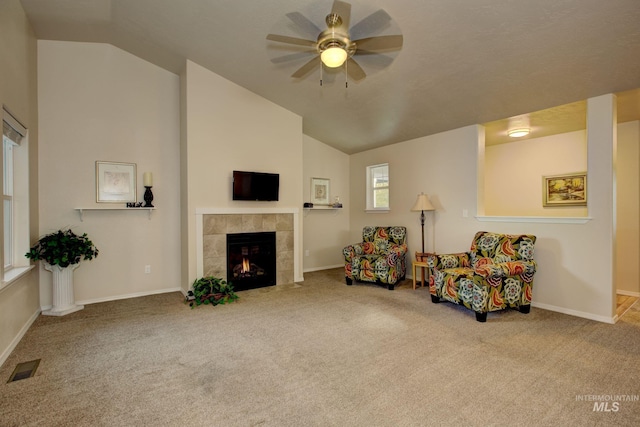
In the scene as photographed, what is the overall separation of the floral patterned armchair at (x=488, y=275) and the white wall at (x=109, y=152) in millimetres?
3919

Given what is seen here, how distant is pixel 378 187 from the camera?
6.25m

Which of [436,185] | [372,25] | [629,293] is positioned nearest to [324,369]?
[372,25]

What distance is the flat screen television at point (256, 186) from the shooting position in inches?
181

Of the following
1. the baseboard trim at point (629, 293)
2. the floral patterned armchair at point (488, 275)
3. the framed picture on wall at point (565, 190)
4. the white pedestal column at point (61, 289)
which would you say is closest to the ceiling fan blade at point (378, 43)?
the floral patterned armchair at point (488, 275)

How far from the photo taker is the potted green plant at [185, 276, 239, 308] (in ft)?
13.2

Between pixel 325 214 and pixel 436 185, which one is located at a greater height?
pixel 436 185

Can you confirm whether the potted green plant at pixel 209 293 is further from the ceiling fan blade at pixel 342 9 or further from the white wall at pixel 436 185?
the ceiling fan blade at pixel 342 9

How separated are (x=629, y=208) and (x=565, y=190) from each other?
794 millimetres

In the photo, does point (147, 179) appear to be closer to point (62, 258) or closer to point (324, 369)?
point (62, 258)

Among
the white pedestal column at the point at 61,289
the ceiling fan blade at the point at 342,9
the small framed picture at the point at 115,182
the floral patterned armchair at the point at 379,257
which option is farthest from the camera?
the floral patterned armchair at the point at 379,257

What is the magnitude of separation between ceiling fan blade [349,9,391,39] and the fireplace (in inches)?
124

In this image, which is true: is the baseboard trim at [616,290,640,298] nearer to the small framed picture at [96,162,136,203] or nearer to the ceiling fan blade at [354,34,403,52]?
the ceiling fan blade at [354,34,403,52]

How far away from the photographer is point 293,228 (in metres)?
5.19

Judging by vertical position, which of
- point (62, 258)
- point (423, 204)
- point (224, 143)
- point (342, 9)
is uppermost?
point (342, 9)
